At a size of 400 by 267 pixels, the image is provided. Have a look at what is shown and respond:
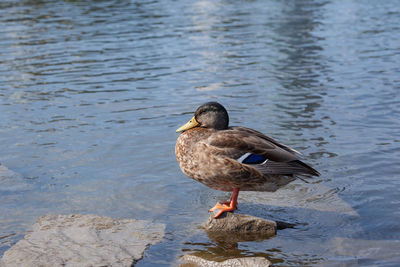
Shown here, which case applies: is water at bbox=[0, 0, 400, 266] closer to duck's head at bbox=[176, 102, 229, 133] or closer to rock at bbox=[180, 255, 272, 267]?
rock at bbox=[180, 255, 272, 267]

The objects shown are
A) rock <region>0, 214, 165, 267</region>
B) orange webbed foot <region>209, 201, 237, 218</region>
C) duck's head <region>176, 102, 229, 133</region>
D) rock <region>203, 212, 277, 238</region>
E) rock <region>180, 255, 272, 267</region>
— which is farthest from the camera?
duck's head <region>176, 102, 229, 133</region>

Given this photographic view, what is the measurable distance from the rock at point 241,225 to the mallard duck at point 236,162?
9 centimetres

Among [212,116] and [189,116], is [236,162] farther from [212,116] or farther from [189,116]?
[189,116]

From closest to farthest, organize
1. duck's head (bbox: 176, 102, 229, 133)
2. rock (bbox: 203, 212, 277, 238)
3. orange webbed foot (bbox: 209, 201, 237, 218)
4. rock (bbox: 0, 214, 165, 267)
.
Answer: rock (bbox: 0, 214, 165, 267) < rock (bbox: 203, 212, 277, 238) < orange webbed foot (bbox: 209, 201, 237, 218) < duck's head (bbox: 176, 102, 229, 133)

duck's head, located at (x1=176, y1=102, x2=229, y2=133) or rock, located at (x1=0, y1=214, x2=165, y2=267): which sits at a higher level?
duck's head, located at (x1=176, y1=102, x2=229, y2=133)

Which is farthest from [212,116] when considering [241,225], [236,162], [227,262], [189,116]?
[189,116]

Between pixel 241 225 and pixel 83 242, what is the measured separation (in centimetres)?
164

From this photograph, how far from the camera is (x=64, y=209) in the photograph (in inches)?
257

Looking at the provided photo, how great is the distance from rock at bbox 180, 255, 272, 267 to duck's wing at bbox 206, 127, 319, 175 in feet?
3.66

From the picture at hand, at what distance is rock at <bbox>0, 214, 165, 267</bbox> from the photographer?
5000 millimetres

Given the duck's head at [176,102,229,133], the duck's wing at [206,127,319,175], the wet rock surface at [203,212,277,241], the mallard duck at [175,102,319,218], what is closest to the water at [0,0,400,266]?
the wet rock surface at [203,212,277,241]

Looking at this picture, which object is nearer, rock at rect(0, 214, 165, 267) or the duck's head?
rock at rect(0, 214, 165, 267)

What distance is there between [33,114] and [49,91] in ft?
6.35

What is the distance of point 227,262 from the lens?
504 centimetres
